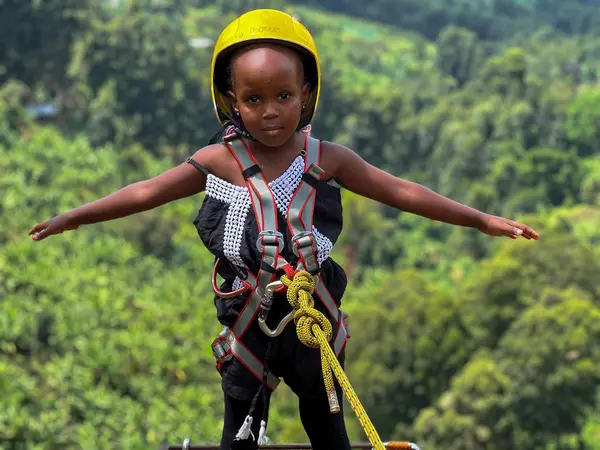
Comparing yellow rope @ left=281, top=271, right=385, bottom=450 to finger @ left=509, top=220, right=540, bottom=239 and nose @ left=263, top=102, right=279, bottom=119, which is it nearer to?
nose @ left=263, top=102, right=279, bottom=119

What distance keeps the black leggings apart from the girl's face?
0.87 metres

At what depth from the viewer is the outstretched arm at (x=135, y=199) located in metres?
3.32

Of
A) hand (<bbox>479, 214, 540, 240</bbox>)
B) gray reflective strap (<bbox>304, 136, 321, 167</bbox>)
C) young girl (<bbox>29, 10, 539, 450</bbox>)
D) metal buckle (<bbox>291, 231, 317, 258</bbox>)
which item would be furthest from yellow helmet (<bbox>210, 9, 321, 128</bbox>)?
hand (<bbox>479, 214, 540, 240</bbox>)

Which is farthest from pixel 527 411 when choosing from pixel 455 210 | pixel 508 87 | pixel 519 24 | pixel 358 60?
pixel 519 24

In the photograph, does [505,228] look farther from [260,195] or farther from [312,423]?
[312,423]

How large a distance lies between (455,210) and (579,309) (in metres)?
23.4

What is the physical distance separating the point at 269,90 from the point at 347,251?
3701cm

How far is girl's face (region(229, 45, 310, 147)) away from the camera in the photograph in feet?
10.2

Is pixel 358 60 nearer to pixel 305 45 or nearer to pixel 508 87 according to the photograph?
pixel 508 87

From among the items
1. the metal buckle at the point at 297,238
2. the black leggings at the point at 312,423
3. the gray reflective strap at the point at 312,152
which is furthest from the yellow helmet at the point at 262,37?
the black leggings at the point at 312,423

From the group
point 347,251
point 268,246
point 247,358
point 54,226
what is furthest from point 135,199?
point 347,251

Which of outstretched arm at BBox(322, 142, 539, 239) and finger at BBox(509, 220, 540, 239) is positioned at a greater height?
outstretched arm at BBox(322, 142, 539, 239)

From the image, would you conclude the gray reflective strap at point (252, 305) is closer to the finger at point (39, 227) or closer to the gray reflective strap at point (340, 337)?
the gray reflective strap at point (340, 337)

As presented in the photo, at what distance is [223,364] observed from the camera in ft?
11.1
